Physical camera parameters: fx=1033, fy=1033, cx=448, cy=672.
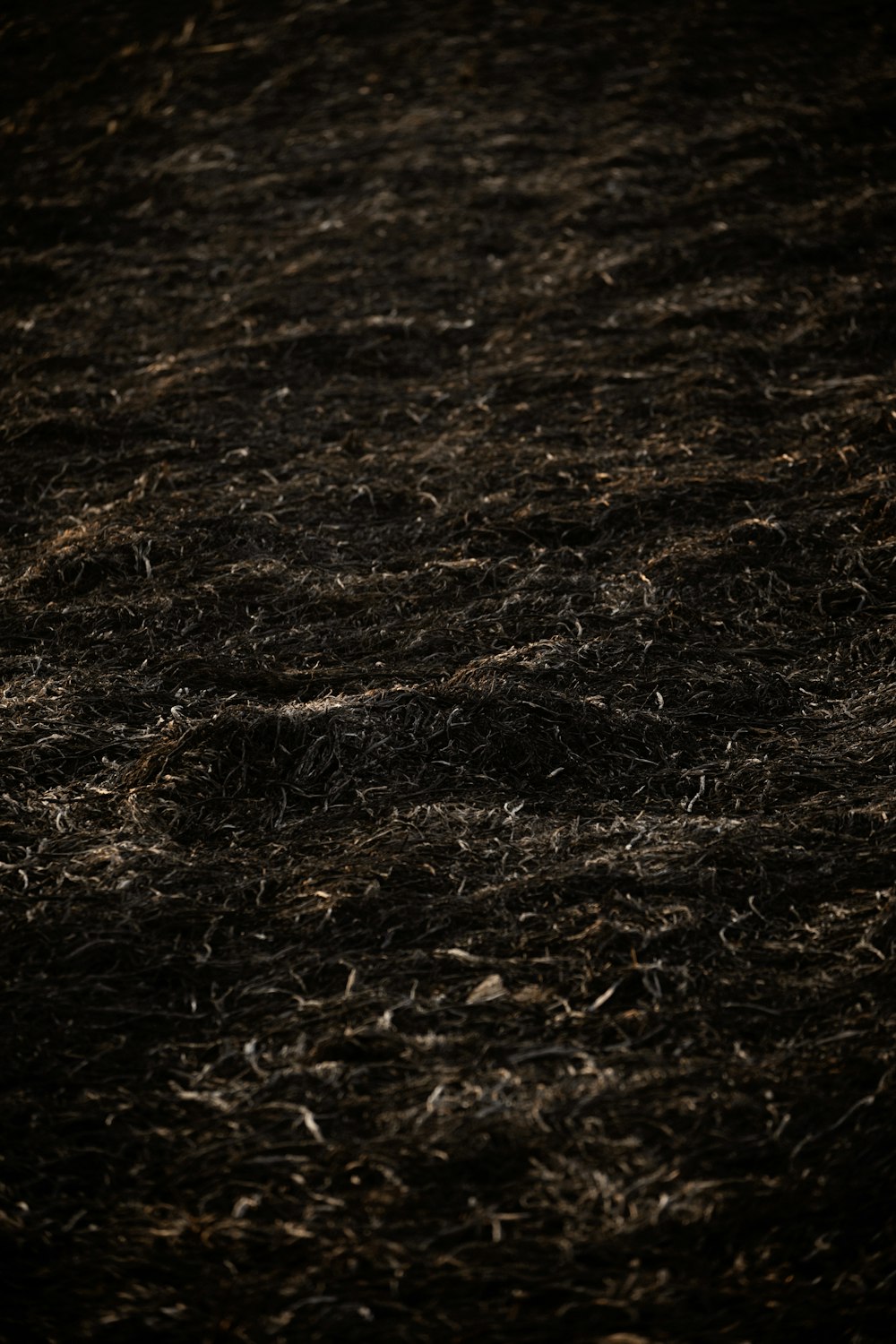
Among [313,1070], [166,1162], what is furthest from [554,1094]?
[166,1162]

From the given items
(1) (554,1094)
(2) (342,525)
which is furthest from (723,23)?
(1) (554,1094)

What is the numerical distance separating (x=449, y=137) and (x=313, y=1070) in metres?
6.05

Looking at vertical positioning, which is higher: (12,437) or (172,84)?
(172,84)

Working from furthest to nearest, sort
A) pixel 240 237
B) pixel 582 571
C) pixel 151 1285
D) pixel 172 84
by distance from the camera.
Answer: pixel 172 84 → pixel 240 237 → pixel 582 571 → pixel 151 1285

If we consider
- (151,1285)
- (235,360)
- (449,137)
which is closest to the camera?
(151,1285)

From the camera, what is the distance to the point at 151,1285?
1708 millimetres

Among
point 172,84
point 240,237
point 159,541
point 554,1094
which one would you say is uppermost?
point 172,84

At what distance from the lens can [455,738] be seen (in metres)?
2.75

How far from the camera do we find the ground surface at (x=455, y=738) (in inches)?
69.1

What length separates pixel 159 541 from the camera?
3.67 metres

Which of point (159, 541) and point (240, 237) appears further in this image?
point (240, 237)

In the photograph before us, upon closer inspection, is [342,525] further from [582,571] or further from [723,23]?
[723,23]

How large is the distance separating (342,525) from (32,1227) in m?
2.50

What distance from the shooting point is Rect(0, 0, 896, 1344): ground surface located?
1.76 metres
